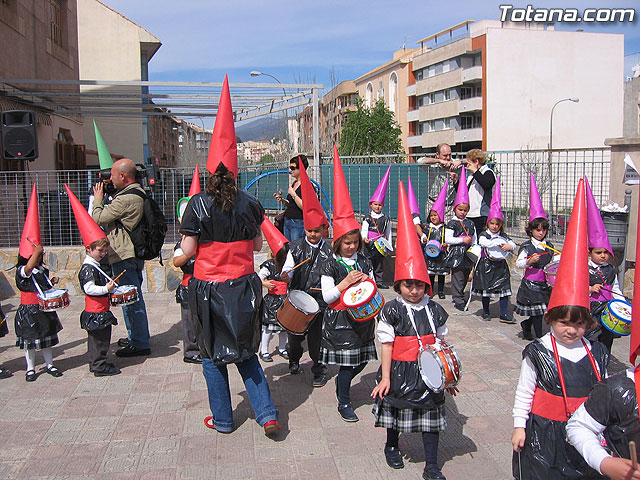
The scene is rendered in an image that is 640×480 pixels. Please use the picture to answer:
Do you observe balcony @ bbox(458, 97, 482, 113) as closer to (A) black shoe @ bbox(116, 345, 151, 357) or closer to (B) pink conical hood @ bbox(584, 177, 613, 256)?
(B) pink conical hood @ bbox(584, 177, 613, 256)

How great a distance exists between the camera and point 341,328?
4504 millimetres

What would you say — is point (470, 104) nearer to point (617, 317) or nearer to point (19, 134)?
point (19, 134)

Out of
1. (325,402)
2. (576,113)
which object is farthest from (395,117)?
(325,402)

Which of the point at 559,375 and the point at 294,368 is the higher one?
the point at 559,375

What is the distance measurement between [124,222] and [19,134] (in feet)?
15.9

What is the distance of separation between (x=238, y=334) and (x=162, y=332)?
3.51 m

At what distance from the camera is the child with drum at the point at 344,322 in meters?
4.47

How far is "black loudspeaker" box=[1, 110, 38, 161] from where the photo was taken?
9625 millimetres

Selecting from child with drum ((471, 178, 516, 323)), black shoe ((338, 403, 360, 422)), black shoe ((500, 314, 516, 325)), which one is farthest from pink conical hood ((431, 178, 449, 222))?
black shoe ((338, 403, 360, 422))

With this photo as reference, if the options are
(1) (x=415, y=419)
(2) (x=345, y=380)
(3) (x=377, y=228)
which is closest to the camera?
(1) (x=415, y=419)

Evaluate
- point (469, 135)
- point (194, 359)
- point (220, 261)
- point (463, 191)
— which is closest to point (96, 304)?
point (194, 359)

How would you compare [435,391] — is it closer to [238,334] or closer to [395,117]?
[238,334]

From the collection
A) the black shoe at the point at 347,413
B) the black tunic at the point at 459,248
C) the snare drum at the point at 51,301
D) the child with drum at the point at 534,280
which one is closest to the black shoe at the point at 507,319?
the child with drum at the point at 534,280

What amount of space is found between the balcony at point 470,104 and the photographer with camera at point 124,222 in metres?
45.9
